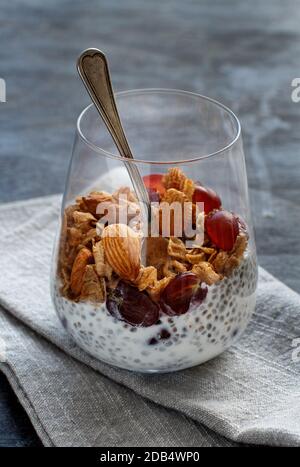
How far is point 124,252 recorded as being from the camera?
698 mm

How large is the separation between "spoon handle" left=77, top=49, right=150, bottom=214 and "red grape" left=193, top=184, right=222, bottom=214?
0.05 metres

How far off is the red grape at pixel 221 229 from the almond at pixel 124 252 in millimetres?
70

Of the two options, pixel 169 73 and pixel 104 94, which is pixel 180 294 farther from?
pixel 169 73

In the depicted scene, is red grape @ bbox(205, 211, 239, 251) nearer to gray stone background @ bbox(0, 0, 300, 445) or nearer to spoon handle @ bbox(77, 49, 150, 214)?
spoon handle @ bbox(77, 49, 150, 214)

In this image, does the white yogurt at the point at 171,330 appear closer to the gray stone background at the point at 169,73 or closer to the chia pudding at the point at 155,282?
the chia pudding at the point at 155,282

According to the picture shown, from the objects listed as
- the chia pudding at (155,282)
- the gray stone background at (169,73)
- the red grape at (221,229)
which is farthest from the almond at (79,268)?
the gray stone background at (169,73)

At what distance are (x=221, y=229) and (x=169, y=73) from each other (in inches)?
28.9

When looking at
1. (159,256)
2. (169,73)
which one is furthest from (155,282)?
(169,73)

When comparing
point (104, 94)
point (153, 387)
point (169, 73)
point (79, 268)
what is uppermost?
point (169, 73)

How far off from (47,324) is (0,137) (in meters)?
0.46

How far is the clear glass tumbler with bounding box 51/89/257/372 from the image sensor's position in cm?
71

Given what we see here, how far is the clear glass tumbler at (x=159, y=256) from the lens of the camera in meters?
0.71

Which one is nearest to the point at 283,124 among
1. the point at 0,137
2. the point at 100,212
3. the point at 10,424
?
the point at 0,137

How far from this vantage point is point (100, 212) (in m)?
0.76
